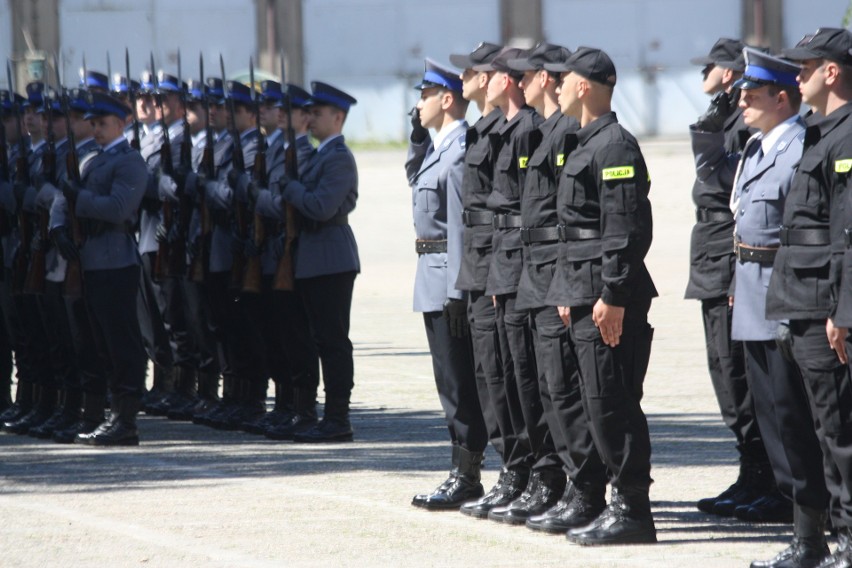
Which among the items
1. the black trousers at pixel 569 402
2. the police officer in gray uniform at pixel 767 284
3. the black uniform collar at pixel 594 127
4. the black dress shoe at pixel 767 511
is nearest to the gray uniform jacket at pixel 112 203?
the black trousers at pixel 569 402

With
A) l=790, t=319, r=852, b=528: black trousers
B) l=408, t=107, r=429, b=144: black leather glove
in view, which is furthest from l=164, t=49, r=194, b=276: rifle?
l=790, t=319, r=852, b=528: black trousers

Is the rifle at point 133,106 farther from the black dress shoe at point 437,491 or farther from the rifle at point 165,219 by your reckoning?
the black dress shoe at point 437,491

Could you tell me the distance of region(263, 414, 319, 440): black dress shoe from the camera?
1059cm

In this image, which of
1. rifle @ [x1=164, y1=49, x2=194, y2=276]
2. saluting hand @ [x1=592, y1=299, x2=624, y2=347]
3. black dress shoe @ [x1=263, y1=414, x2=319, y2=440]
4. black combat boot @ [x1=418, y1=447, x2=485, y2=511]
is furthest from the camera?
rifle @ [x1=164, y1=49, x2=194, y2=276]

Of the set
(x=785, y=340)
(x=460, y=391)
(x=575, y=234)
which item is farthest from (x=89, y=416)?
(x=785, y=340)

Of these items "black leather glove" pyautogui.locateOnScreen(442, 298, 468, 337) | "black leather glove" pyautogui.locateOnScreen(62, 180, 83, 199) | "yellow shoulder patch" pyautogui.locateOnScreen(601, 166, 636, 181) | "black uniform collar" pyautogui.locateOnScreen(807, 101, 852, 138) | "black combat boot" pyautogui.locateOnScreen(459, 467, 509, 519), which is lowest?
"black combat boot" pyautogui.locateOnScreen(459, 467, 509, 519)

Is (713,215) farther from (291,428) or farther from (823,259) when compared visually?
(291,428)

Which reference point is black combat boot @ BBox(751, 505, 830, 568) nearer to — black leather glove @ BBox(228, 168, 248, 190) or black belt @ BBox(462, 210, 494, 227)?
black belt @ BBox(462, 210, 494, 227)

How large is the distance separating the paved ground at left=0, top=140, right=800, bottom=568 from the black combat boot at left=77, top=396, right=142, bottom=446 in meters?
0.13

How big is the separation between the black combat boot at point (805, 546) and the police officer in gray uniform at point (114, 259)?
4.93 m

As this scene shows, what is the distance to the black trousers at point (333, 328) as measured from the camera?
10.4 m

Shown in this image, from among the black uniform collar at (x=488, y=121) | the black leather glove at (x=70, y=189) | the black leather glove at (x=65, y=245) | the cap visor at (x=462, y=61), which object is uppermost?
the cap visor at (x=462, y=61)

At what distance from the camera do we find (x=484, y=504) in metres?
7.84

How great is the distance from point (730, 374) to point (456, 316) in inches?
49.2
